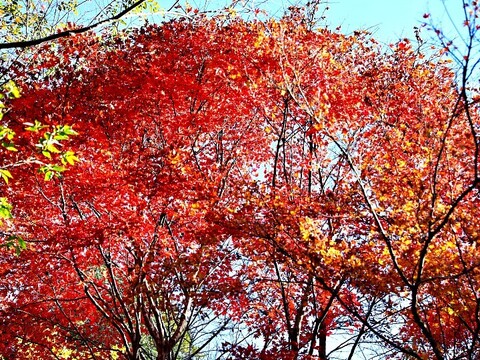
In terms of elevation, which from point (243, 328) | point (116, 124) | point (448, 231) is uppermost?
point (116, 124)

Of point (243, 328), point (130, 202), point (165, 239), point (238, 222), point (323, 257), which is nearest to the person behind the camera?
point (323, 257)

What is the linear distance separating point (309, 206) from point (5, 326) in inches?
424

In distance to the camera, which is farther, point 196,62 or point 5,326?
point 5,326

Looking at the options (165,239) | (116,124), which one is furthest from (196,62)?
(165,239)

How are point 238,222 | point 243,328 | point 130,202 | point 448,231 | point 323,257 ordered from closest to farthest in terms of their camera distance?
point 448,231, point 323,257, point 238,222, point 130,202, point 243,328

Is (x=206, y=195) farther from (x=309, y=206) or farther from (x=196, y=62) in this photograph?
(x=196, y=62)

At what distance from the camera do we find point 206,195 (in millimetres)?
11656

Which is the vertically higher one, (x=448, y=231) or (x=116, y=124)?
(x=116, y=124)

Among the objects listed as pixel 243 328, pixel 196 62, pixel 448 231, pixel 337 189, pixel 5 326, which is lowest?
pixel 448 231

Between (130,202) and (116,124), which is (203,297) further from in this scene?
(116,124)

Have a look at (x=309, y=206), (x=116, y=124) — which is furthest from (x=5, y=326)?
(x=309, y=206)

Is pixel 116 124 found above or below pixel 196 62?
below

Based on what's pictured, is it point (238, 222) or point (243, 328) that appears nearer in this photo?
point (238, 222)

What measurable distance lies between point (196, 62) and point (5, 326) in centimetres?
1015
